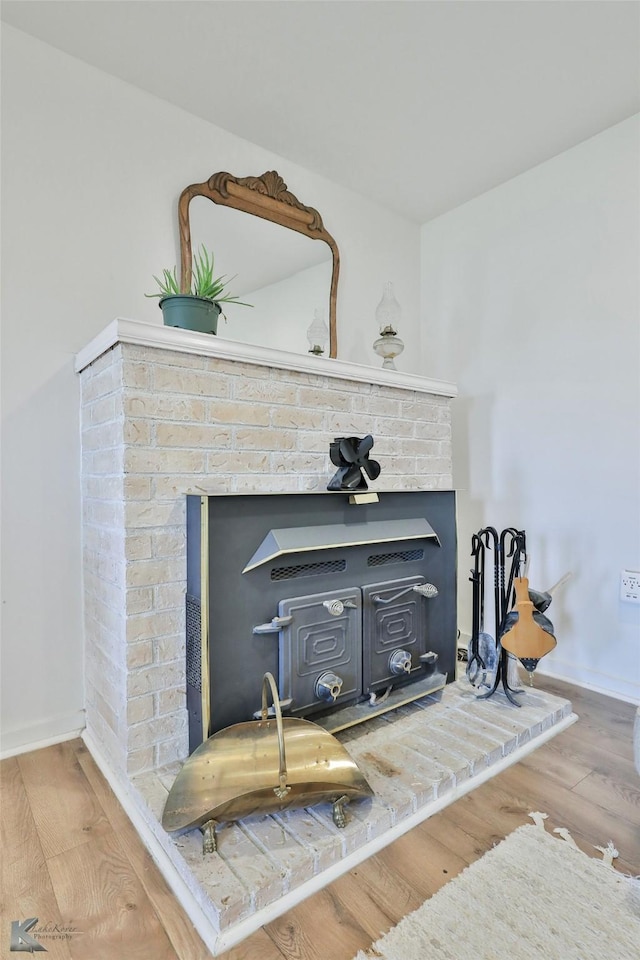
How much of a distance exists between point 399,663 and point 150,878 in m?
0.94

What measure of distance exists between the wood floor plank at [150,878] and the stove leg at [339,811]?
0.93ft

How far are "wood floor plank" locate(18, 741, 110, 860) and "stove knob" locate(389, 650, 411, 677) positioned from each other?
97 centimetres

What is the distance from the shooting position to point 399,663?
1752 millimetres

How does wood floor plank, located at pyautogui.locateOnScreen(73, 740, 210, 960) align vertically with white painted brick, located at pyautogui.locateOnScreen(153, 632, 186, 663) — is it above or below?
below

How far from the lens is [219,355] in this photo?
1.59 meters

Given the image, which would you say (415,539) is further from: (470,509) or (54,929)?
(54,929)

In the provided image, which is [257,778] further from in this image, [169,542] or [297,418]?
[297,418]

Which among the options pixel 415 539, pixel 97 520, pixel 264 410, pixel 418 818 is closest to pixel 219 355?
pixel 264 410

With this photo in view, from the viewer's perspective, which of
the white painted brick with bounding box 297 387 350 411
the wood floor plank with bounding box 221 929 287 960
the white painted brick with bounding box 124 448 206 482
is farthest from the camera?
the white painted brick with bounding box 297 387 350 411

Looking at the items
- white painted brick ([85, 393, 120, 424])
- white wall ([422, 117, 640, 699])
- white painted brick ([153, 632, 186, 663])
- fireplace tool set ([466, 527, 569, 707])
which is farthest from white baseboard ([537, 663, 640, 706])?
white painted brick ([85, 393, 120, 424])

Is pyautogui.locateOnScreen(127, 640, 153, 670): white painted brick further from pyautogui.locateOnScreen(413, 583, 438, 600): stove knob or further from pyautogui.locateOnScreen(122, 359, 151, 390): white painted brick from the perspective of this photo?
pyautogui.locateOnScreen(413, 583, 438, 600): stove knob

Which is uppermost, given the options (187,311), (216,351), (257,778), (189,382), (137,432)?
(187,311)

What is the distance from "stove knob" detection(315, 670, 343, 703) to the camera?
5.02 ft

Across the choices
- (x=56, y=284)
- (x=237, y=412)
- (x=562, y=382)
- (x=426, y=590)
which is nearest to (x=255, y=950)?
(x=426, y=590)
